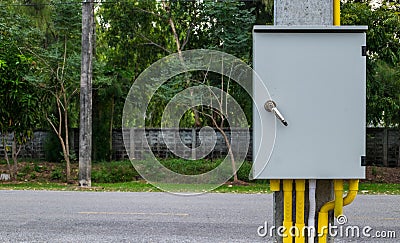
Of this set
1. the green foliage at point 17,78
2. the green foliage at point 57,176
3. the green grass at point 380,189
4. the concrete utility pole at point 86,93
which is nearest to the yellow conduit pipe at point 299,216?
the green grass at point 380,189

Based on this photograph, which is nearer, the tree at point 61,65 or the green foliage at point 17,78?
the green foliage at point 17,78

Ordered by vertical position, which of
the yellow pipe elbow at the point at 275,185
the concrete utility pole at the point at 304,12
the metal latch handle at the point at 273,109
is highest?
the concrete utility pole at the point at 304,12

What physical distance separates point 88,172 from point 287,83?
12096 mm

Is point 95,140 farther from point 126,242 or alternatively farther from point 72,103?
point 126,242

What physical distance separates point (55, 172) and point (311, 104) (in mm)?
14948

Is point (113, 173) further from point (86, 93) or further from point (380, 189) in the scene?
point (380, 189)

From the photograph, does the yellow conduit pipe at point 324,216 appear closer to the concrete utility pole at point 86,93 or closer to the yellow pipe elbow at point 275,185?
the yellow pipe elbow at point 275,185

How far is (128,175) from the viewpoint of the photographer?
17.5m

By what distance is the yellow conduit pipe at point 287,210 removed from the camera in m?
3.33

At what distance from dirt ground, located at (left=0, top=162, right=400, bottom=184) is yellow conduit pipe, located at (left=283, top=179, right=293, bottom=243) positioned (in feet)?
46.3

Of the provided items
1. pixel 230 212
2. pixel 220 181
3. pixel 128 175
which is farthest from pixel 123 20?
pixel 220 181

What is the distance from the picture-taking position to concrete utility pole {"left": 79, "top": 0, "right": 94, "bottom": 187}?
1412cm

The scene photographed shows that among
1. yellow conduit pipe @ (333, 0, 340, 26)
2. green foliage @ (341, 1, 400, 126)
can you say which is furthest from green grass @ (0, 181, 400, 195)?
yellow conduit pipe @ (333, 0, 340, 26)

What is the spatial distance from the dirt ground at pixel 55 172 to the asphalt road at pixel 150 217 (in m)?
5.43
